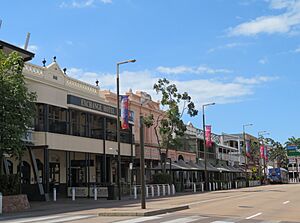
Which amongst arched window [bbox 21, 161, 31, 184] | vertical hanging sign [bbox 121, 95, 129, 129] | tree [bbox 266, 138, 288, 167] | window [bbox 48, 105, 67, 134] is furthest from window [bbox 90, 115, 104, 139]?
tree [bbox 266, 138, 288, 167]

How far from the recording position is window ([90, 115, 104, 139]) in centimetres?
4434

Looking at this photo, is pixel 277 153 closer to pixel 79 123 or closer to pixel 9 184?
pixel 79 123

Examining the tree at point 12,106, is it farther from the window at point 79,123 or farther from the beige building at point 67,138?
the window at point 79,123

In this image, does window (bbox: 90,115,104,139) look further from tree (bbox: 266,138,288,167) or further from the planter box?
tree (bbox: 266,138,288,167)

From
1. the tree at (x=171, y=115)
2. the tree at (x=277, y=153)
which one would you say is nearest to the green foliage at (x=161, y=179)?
the tree at (x=171, y=115)

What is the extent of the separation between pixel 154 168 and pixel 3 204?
2875cm

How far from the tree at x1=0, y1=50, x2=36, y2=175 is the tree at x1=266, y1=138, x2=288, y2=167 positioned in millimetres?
111824

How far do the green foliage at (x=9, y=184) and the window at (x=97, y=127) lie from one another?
1676 cm

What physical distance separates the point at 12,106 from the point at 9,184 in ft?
14.0

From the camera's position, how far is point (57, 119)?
39625 mm

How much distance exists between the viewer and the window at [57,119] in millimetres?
37656

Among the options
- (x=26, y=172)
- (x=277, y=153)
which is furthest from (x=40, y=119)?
(x=277, y=153)

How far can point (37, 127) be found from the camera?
35.7 metres

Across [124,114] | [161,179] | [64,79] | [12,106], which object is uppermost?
[64,79]
